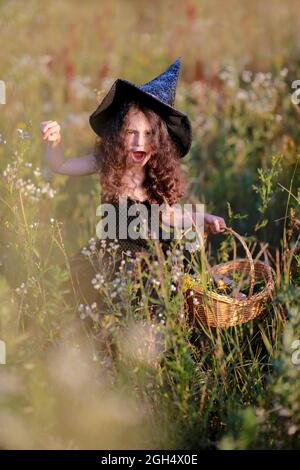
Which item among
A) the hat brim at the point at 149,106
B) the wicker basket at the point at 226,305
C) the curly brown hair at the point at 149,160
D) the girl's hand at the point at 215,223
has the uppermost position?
the hat brim at the point at 149,106

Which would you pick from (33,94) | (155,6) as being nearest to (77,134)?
(33,94)

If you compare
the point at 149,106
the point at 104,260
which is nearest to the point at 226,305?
the point at 104,260

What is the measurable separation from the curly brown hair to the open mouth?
0.15 feet

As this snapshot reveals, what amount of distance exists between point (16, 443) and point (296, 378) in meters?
0.92

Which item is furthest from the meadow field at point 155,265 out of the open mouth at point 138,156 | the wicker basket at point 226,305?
the open mouth at point 138,156

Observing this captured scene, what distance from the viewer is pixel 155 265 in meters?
1.84

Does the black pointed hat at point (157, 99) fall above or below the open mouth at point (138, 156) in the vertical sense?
above

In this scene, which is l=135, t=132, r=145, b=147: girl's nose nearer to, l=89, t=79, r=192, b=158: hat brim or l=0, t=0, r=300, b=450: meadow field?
l=89, t=79, r=192, b=158: hat brim

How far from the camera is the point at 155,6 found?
8250 millimetres

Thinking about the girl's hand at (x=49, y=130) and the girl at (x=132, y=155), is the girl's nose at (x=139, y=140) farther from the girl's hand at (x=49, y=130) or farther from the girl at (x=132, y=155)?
the girl's hand at (x=49, y=130)

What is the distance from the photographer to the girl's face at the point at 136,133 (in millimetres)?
2586

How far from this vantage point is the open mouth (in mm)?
2642

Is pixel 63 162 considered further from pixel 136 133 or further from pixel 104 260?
pixel 104 260

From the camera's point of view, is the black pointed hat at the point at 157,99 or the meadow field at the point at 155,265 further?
the black pointed hat at the point at 157,99
